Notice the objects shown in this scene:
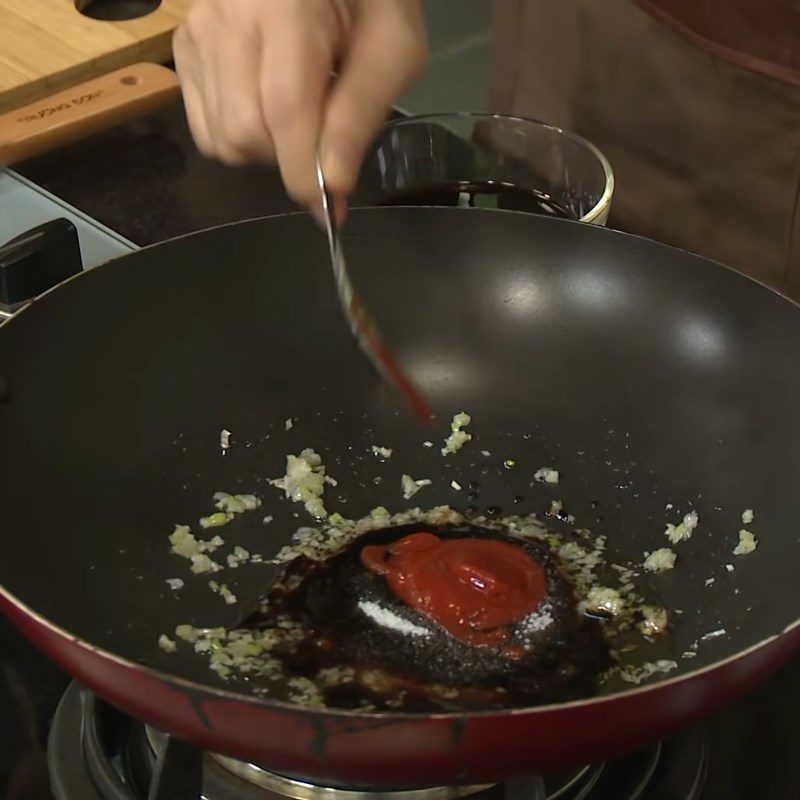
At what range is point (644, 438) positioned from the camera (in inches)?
29.0

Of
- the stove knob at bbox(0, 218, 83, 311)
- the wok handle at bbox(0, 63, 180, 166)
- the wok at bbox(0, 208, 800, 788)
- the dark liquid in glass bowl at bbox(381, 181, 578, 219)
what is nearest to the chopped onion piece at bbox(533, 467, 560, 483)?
the wok at bbox(0, 208, 800, 788)

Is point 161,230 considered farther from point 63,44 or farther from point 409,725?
point 409,725

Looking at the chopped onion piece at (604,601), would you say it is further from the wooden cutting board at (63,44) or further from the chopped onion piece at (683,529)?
the wooden cutting board at (63,44)

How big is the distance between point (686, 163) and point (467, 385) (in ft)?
1.13

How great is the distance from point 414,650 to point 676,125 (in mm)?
561

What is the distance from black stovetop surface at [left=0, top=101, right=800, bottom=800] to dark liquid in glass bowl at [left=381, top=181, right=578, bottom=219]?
12cm

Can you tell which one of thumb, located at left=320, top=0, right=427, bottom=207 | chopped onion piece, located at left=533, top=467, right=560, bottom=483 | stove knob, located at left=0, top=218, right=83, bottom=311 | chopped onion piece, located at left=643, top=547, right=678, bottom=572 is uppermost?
thumb, located at left=320, top=0, right=427, bottom=207

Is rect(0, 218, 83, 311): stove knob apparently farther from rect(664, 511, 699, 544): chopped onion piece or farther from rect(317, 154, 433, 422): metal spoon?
rect(664, 511, 699, 544): chopped onion piece

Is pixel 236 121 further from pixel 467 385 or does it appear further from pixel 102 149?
pixel 102 149

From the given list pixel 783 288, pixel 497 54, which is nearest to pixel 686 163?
pixel 783 288

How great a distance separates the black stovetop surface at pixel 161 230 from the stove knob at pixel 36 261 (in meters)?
0.12

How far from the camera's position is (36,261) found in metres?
0.83

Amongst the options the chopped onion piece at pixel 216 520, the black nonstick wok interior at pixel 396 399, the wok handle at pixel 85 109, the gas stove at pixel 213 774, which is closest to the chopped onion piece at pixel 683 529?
the black nonstick wok interior at pixel 396 399

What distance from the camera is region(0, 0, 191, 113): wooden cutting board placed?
1105 millimetres
